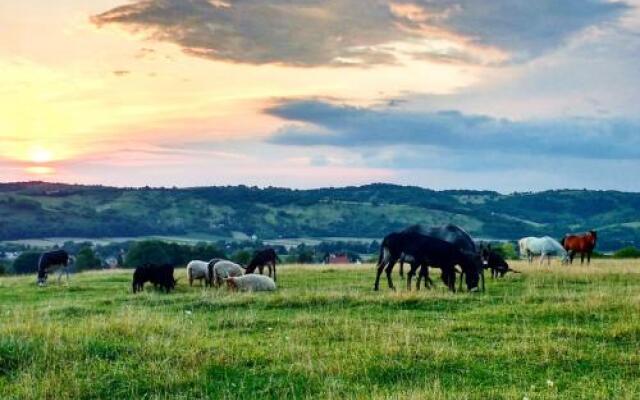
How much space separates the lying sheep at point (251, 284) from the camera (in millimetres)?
25484

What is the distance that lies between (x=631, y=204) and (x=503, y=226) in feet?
162

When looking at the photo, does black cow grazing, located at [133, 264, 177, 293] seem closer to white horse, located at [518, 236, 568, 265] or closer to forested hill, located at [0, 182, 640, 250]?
white horse, located at [518, 236, 568, 265]

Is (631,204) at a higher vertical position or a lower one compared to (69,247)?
higher

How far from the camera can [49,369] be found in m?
11.3

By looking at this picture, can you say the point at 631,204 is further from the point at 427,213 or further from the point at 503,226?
the point at 427,213

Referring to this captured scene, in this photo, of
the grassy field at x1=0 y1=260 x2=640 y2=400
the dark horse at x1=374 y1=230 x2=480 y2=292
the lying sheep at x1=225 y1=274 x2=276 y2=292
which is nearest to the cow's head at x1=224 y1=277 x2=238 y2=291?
the lying sheep at x1=225 y1=274 x2=276 y2=292

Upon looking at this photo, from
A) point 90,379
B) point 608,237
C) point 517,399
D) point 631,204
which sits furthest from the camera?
point 631,204

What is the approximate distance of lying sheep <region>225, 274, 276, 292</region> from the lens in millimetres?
25484

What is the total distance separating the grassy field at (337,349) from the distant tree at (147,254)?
4230 centimetres

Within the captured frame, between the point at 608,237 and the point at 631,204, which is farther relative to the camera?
the point at 631,204

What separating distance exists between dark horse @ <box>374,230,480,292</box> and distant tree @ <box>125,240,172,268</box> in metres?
39.4

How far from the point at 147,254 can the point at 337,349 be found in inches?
2107

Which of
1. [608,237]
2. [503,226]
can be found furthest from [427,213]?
[608,237]

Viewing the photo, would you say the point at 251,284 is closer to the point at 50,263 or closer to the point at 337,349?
the point at 337,349
